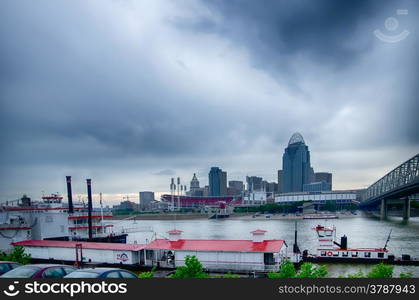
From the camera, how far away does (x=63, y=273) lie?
10.3 metres

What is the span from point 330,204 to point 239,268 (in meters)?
147

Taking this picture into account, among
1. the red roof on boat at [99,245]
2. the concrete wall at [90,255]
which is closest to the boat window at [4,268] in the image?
the concrete wall at [90,255]

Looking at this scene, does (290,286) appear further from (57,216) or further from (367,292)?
(57,216)

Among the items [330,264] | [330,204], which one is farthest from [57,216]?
[330,204]

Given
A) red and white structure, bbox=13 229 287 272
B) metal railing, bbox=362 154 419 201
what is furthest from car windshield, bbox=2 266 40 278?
metal railing, bbox=362 154 419 201

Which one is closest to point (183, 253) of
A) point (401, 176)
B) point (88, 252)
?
point (88, 252)

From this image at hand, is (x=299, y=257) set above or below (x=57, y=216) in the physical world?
below

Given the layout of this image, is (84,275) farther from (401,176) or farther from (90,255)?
(401,176)

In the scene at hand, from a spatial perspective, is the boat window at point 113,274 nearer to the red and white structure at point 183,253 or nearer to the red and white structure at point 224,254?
the red and white structure at point 183,253

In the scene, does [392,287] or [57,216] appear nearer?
[392,287]

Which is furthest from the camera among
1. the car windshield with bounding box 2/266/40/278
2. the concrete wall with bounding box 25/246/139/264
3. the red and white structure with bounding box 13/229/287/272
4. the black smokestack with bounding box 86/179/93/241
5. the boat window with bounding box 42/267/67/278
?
the black smokestack with bounding box 86/179/93/241

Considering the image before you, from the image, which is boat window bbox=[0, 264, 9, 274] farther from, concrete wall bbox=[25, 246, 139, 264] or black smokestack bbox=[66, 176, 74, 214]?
black smokestack bbox=[66, 176, 74, 214]

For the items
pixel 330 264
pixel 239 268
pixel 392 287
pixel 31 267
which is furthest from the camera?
pixel 330 264

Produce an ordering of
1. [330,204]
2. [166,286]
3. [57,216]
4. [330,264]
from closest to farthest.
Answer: [166,286] < [330,264] < [57,216] < [330,204]
